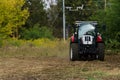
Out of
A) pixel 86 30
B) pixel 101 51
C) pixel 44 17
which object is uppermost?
pixel 86 30

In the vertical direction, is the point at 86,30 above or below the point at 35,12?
above

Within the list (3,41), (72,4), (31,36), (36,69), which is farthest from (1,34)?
(36,69)

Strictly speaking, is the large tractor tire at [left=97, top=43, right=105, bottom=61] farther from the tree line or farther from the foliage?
the foliage

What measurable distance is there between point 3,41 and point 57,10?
22.7m

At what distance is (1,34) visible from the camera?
148 ft

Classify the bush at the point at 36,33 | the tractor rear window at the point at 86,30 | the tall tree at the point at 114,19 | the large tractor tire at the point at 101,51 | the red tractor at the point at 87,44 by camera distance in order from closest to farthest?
the large tractor tire at the point at 101,51, the red tractor at the point at 87,44, the tractor rear window at the point at 86,30, the tall tree at the point at 114,19, the bush at the point at 36,33

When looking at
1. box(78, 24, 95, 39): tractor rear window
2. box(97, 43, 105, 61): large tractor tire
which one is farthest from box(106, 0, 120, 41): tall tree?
box(97, 43, 105, 61): large tractor tire

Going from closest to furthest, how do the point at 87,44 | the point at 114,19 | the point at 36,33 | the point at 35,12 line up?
the point at 87,44 < the point at 114,19 < the point at 36,33 < the point at 35,12

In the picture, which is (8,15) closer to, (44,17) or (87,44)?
(44,17)

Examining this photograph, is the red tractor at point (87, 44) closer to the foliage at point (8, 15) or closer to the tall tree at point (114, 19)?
the tall tree at point (114, 19)

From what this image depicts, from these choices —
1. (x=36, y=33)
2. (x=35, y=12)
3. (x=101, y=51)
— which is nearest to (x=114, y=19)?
(x=101, y=51)

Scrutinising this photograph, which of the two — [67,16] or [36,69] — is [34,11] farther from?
[36,69]

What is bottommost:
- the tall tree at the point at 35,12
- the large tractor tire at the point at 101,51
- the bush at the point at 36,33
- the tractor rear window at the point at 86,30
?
the bush at the point at 36,33

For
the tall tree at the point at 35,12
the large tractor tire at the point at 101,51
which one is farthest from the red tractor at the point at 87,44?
the tall tree at the point at 35,12
